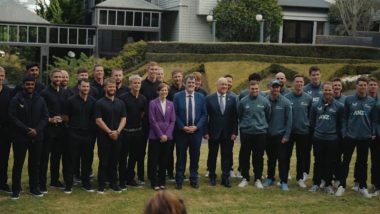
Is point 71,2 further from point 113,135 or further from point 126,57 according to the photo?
point 113,135

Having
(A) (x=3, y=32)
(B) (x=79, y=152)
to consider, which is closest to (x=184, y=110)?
(B) (x=79, y=152)

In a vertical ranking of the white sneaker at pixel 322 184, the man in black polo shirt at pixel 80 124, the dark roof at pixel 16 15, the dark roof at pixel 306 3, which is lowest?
the white sneaker at pixel 322 184

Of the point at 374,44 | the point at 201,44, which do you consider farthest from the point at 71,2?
the point at 374,44

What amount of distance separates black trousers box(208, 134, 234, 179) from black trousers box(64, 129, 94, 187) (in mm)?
2231

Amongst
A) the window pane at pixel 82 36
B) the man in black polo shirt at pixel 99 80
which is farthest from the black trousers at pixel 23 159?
the window pane at pixel 82 36

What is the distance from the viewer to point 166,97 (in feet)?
33.2

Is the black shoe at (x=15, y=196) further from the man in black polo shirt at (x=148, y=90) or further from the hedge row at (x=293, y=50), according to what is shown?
the hedge row at (x=293, y=50)

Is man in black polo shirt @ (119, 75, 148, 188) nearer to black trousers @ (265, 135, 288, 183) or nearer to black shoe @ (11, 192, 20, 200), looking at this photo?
black shoe @ (11, 192, 20, 200)

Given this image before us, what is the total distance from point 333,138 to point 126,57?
20303 millimetres

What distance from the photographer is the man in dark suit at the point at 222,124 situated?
33.1ft

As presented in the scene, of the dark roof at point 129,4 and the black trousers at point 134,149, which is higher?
the dark roof at point 129,4

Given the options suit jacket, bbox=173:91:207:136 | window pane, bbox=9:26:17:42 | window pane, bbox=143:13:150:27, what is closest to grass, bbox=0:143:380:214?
suit jacket, bbox=173:91:207:136

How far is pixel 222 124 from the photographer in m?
10.1

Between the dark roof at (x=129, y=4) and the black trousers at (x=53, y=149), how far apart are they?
1030 inches
